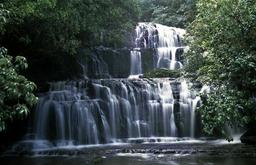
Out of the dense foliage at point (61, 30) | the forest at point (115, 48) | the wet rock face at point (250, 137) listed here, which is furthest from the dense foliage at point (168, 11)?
the wet rock face at point (250, 137)

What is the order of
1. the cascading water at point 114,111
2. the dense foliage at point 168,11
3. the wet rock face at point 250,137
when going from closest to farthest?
1. the wet rock face at point 250,137
2. the cascading water at point 114,111
3. the dense foliage at point 168,11

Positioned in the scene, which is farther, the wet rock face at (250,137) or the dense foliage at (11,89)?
the wet rock face at (250,137)

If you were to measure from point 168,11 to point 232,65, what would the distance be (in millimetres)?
26620

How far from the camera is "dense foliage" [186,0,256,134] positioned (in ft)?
41.8

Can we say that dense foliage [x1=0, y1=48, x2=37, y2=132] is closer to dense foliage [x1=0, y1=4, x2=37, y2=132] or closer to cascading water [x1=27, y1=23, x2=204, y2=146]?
dense foliage [x1=0, y1=4, x2=37, y2=132]

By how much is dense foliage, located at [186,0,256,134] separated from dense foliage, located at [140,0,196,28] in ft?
65.5

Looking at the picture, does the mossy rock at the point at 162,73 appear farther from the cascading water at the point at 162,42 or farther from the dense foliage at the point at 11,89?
the dense foliage at the point at 11,89

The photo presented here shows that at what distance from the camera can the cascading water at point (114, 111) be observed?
22.2 metres

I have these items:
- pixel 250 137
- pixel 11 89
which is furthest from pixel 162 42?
pixel 11 89

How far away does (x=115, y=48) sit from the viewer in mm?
29766

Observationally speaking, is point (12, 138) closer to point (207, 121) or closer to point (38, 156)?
point (38, 156)

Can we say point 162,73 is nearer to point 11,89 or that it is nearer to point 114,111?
point 114,111

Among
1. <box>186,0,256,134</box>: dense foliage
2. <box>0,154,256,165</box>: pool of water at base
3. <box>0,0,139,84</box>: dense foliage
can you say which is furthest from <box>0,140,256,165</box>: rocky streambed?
<box>0,0,139,84</box>: dense foliage

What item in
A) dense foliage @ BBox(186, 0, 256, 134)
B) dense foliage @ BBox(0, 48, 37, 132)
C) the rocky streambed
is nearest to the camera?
dense foliage @ BBox(0, 48, 37, 132)
